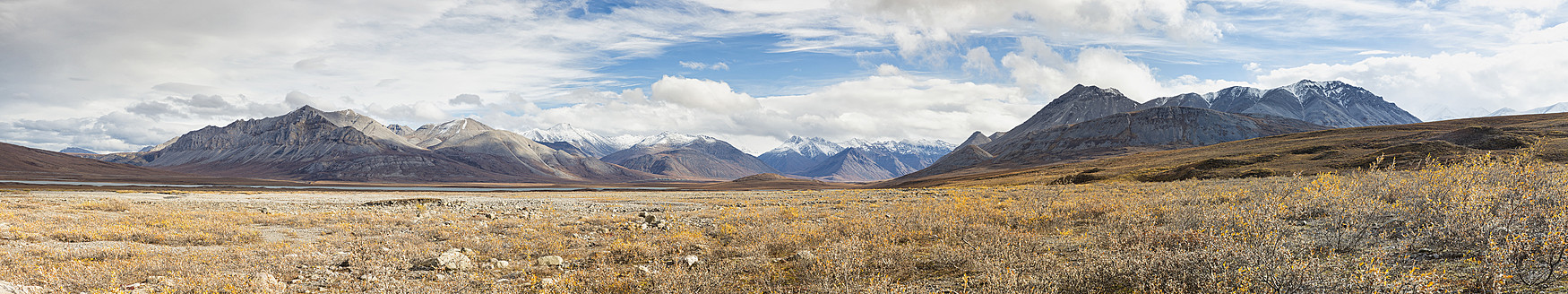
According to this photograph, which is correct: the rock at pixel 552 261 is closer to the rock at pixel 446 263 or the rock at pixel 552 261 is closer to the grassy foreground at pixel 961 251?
the grassy foreground at pixel 961 251

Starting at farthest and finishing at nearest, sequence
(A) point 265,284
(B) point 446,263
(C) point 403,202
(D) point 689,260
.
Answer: (C) point 403,202 → (B) point 446,263 → (D) point 689,260 → (A) point 265,284

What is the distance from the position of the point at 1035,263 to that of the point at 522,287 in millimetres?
7302

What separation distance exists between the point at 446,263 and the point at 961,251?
29.3 ft

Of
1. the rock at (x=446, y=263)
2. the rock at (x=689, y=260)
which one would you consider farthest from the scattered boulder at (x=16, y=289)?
the rock at (x=689, y=260)

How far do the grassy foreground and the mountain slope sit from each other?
465 feet

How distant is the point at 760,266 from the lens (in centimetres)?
917

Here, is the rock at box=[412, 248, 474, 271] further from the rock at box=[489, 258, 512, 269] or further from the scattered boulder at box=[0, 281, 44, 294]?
the scattered boulder at box=[0, 281, 44, 294]

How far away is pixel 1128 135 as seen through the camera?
16825cm

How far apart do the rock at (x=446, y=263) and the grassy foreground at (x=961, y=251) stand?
185 millimetres

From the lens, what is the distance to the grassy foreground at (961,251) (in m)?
5.71

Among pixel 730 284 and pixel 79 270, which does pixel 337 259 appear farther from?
pixel 730 284

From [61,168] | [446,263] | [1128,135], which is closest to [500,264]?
[446,263]

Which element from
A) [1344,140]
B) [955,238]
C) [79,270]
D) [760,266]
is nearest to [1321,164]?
[1344,140]

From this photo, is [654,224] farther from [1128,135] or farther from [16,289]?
[1128,135]
